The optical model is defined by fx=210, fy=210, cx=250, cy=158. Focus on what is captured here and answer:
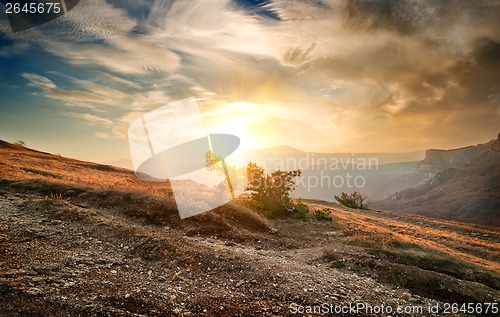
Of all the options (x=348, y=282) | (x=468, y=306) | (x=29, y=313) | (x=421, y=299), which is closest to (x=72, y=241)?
(x=29, y=313)

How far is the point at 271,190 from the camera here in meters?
26.4

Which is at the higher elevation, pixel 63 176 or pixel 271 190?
pixel 63 176

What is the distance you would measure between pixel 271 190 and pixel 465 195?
8164cm

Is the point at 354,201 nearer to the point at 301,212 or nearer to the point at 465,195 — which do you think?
the point at 301,212

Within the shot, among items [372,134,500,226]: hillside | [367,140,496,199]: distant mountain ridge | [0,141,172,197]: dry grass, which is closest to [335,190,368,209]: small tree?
[372,134,500,226]: hillside

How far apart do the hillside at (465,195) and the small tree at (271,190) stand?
197 ft

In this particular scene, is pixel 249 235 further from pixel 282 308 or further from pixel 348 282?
pixel 282 308

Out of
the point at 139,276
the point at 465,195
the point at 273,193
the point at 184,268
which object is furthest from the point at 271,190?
the point at 465,195

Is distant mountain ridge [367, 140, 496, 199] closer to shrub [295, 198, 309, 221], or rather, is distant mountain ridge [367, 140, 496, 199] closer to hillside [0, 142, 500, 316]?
shrub [295, 198, 309, 221]

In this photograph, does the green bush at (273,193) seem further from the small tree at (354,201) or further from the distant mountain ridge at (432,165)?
the distant mountain ridge at (432,165)

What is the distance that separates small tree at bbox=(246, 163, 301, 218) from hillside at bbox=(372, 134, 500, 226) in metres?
60.1

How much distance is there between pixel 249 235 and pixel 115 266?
352 inches

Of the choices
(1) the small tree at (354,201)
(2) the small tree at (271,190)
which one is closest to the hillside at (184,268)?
(2) the small tree at (271,190)

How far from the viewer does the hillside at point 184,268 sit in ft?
21.5
